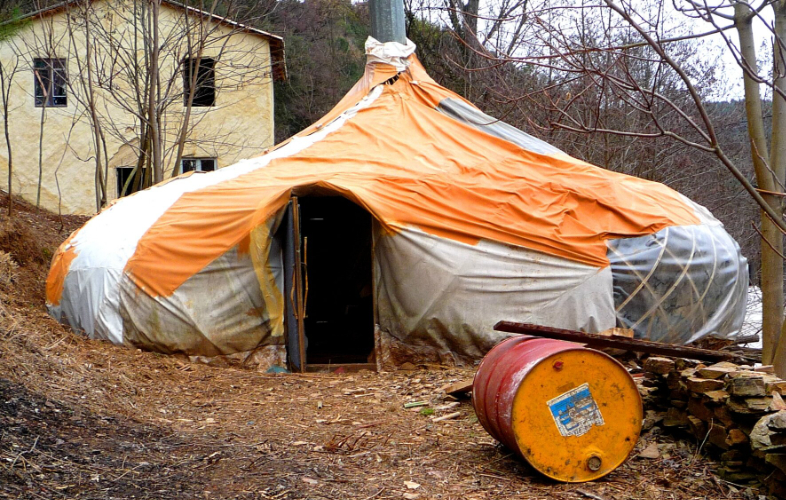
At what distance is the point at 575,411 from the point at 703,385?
0.88 m

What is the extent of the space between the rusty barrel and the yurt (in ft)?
11.5

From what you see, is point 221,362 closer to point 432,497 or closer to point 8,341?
point 8,341

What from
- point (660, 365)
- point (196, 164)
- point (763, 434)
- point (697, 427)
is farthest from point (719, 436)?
point (196, 164)

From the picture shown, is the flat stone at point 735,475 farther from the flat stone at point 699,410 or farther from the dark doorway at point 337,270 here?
the dark doorway at point 337,270

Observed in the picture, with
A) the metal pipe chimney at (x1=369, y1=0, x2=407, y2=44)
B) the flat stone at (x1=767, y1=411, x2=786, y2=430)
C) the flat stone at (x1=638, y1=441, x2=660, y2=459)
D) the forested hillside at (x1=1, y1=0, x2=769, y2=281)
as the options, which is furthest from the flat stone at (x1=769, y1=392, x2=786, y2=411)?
the metal pipe chimney at (x1=369, y1=0, x2=407, y2=44)

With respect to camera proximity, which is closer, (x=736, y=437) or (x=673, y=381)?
(x=736, y=437)

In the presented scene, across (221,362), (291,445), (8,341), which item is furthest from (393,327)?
(8,341)

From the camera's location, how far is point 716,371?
4.80 metres

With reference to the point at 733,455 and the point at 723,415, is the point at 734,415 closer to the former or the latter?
the point at 723,415

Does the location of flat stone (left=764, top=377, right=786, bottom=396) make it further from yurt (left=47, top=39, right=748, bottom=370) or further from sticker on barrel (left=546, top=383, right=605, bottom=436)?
yurt (left=47, top=39, right=748, bottom=370)

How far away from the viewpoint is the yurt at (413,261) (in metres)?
8.05

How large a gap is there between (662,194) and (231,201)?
190 inches

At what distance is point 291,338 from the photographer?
8.38 meters

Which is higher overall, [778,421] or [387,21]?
[387,21]
